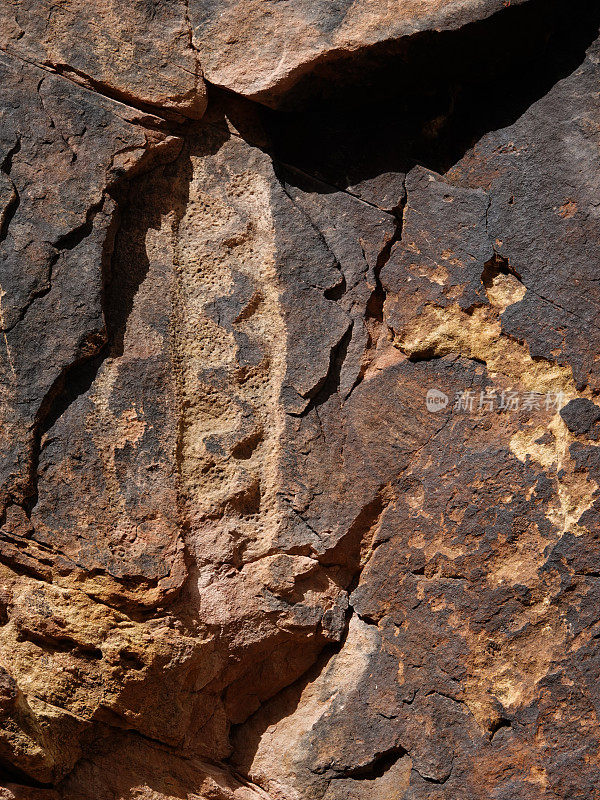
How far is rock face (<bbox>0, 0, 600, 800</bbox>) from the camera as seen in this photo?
1.53 metres

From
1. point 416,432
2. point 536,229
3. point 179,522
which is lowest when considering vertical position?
point 179,522

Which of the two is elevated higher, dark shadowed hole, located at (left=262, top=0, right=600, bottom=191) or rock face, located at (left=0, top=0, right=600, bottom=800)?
dark shadowed hole, located at (left=262, top=0, right=600, bottom=191)

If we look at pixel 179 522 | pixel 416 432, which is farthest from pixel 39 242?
pixel 416 432

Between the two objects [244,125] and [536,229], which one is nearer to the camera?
[536,229]

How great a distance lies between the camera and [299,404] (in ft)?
5.37

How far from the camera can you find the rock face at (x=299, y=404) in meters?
1.53

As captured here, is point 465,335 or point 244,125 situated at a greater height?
point 244,125

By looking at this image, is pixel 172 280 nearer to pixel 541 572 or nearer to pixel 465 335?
pixel 465 335

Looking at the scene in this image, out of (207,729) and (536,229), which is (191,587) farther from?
(536,229)

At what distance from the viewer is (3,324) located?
5.11 ft

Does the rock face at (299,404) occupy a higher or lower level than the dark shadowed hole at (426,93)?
lower

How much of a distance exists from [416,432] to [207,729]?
0.83 m

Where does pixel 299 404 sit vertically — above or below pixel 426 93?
below

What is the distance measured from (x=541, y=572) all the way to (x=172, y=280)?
1.02 meters
